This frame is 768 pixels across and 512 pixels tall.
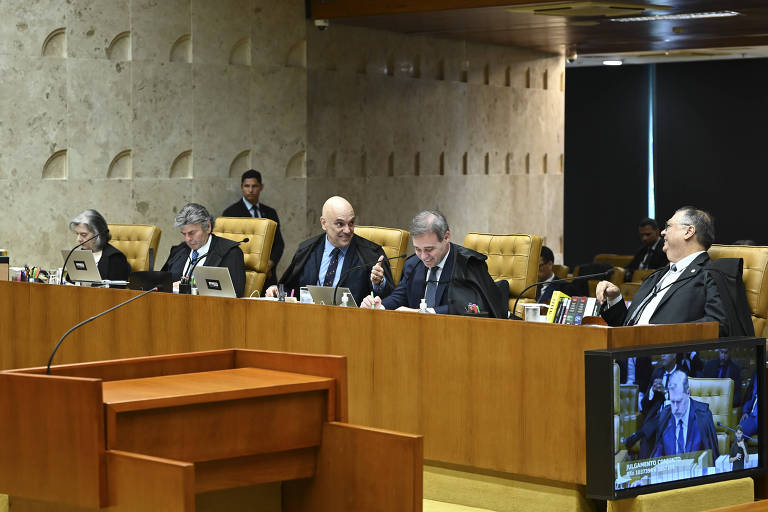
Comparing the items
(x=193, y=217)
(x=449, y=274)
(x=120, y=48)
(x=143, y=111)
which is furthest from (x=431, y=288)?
(x=120, y=48)

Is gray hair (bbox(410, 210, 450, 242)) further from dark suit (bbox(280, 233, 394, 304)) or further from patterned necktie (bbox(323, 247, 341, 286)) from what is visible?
patterned necktie (bbox(323, 247, 341, 286))

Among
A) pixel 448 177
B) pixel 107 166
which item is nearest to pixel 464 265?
pixel 107 166

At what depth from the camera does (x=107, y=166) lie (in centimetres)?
861

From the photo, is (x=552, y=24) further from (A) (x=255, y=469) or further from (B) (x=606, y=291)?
(A) (x=255, y=469)

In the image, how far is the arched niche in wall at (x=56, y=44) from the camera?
8258 millimetres

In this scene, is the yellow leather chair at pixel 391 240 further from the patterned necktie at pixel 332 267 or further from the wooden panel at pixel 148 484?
the wooden panel at pixel 148 484

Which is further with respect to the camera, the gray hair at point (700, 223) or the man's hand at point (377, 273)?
the man's hand at point (377, 273)

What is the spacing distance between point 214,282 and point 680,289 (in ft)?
6.66

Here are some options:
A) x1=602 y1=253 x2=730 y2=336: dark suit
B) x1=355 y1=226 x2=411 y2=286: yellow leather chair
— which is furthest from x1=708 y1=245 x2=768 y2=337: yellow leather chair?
x1=355 y1=226 x2=411 y2=286: yellow leather chair

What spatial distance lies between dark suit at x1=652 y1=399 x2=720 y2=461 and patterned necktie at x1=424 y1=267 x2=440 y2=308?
1.78 meters

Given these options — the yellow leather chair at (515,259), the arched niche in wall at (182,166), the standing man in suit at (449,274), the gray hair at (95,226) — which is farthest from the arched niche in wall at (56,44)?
the standing man in suit at (449,274)

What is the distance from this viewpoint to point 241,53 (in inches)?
369

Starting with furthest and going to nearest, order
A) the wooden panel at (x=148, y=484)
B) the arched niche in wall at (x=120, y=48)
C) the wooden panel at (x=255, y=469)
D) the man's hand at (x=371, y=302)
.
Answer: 1. the arched niche in wall at (x=120, y=48)
2. the man's hand at (x=371, y=302)
3. the wooden panel at (x=255, y=469)
4. the wooden panel at (x=148, y=484)

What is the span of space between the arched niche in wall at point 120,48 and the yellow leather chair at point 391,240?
2.86 meters
